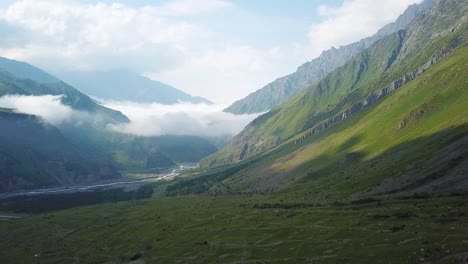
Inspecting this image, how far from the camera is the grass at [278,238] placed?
216ft

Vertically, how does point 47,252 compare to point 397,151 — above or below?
below

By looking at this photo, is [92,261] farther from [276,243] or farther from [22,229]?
[22,229]

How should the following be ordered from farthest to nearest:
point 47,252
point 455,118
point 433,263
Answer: point 455,118, point 47,252, point 433,263

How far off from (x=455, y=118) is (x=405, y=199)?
96.6 metres

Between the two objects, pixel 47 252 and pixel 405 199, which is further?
pixel 47 252

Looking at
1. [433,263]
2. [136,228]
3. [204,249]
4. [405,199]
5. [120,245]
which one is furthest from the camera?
[136,228]

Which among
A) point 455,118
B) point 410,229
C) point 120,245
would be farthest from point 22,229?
point 455,118

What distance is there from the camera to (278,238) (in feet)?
299

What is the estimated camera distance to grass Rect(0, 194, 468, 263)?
65.9 meters

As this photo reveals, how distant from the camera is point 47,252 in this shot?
137875 mm

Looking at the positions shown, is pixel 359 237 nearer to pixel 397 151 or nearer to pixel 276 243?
pixel 276 243

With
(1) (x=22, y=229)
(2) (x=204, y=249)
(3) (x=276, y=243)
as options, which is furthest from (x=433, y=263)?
(1) (x=22, y=229)

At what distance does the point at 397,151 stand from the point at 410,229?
126 metres

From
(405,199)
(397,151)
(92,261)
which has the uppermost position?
(397,151)
